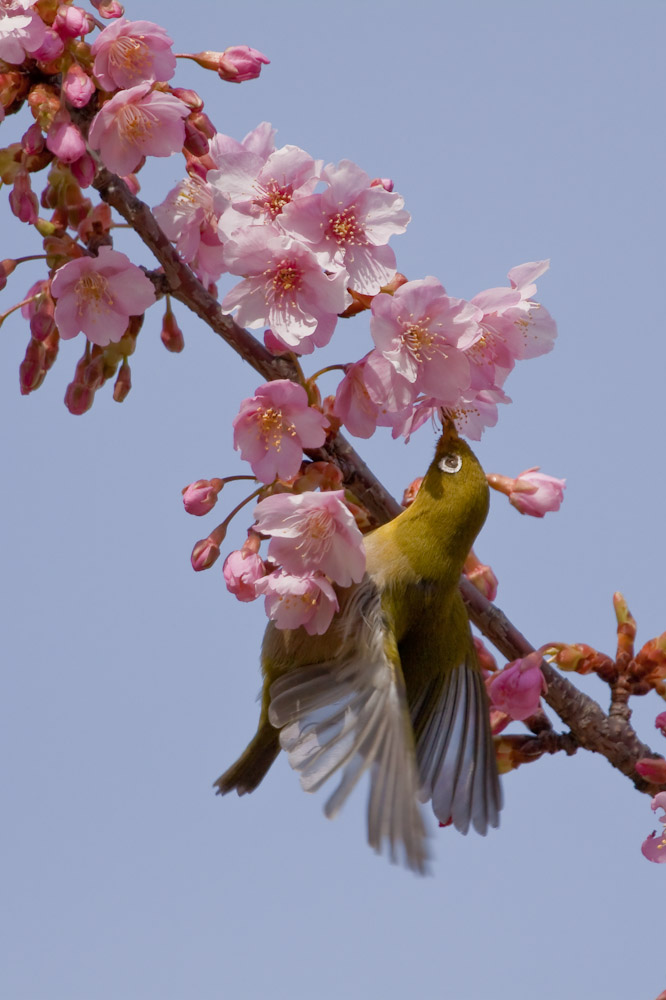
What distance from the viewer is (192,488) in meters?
3.52

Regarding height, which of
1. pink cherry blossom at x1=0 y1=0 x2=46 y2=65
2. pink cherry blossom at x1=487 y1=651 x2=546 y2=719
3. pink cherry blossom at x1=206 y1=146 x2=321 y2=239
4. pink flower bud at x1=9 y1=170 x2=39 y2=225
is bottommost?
pink cherry blossom at x1=487 y1=651 x2=546 y2=719

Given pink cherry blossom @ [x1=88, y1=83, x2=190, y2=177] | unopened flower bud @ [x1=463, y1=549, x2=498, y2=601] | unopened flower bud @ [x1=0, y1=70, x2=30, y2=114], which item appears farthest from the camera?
unopened flower bud @ [x1=463, y1=549, x2=498, y2=601]

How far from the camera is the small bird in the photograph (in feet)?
11.1

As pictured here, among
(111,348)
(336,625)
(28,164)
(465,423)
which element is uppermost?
(28,164)

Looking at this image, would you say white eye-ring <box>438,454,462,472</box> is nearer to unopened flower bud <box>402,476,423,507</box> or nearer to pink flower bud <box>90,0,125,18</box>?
unopened flower bud <box>402,476,423,507</box>

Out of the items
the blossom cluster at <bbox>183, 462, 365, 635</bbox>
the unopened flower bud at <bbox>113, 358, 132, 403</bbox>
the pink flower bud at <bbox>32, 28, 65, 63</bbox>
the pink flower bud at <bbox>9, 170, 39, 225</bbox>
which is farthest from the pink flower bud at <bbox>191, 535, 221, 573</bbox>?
the pink flower bud at <bbox>32, 28, 65, 63</bbox>

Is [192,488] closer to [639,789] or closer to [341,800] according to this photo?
[341,800]

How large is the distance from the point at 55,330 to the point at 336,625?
126 cm

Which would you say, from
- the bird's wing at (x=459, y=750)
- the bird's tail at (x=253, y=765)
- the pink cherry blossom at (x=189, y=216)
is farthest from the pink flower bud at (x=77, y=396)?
the bird's wing at (x=459, y=750)

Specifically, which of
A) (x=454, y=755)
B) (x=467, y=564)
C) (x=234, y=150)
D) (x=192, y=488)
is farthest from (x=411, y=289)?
(x=454, y=755)

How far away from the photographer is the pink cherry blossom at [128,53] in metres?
3.25

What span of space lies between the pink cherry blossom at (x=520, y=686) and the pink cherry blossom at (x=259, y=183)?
151 centimetres

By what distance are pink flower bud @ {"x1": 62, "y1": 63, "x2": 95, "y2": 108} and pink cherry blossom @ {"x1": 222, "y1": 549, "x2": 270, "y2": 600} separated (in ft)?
4.45

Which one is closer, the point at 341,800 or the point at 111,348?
the point at 341,800
